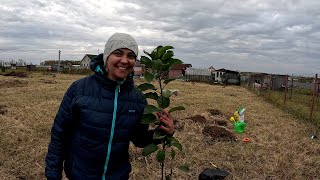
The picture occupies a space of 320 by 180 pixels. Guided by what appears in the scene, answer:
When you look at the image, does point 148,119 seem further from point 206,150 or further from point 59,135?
point 206,150

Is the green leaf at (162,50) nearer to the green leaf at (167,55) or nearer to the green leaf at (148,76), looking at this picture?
the green leaf at (167,55)

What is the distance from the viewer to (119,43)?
211 cm

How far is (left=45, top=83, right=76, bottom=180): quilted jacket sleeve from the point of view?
216 cm

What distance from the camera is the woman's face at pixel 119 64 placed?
2.12 m

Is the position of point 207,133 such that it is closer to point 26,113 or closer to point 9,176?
point 9,176

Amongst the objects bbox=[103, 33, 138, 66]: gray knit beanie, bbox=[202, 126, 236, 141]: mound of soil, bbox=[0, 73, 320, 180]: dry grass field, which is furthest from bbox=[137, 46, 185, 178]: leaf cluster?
bbox=[202, 126, 236, 141]: mound of soil

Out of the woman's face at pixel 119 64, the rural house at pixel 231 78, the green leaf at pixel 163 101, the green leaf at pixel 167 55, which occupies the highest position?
the green leaf at pixel 167 55

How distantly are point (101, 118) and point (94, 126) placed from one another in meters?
0.07

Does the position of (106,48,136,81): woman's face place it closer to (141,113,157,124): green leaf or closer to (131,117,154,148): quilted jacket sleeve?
(141,113,157,124): green leaf

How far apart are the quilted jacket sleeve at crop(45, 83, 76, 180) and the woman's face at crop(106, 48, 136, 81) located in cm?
29

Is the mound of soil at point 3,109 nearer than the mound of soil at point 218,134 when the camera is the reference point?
No

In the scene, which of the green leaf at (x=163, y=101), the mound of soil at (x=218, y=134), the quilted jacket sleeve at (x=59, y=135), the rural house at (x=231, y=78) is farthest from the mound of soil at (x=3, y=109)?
the rural house at (x=231, y=78)

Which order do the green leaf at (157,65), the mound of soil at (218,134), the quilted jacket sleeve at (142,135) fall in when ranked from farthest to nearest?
1. the mound of soil at (218,134)
2. the quilted jacket sleeve at (142,135)
3. the green leaf at (157,65)

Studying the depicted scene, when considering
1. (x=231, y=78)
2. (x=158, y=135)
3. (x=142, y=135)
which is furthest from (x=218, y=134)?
(x=231, y=78)
